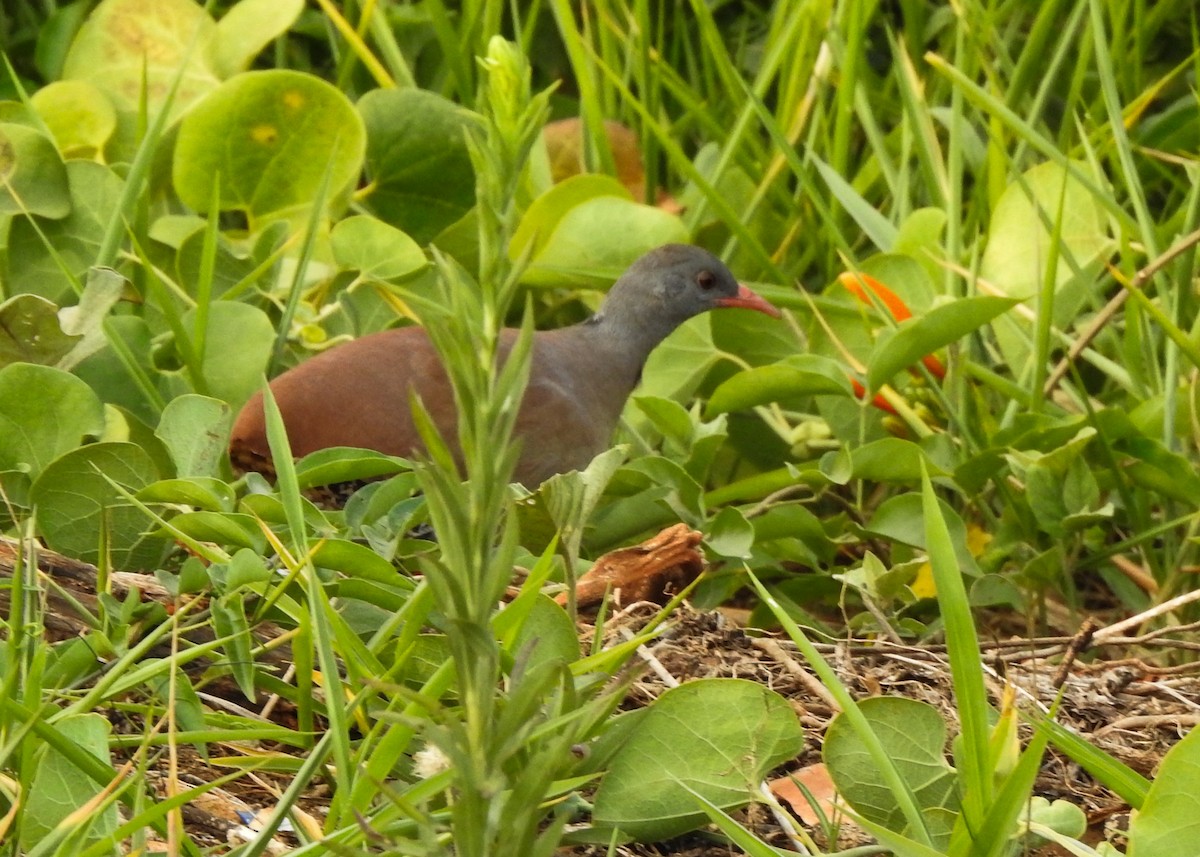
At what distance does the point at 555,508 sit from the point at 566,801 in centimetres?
28

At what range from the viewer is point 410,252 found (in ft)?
8.17

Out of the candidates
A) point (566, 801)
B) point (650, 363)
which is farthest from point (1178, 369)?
point (566, 801)

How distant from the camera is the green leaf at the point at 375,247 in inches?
97.7

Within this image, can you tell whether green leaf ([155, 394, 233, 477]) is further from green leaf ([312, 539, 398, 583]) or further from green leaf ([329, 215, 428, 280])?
green leaf ([329, 215, 428, 280])

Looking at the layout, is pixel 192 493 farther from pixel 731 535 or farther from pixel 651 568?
pixel 731 535

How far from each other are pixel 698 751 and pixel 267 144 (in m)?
1.60

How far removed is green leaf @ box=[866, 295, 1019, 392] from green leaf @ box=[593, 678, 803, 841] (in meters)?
0.94

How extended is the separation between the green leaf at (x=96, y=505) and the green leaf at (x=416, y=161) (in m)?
1.32

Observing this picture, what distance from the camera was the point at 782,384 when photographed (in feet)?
7.40

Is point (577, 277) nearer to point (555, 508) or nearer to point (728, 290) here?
point (728, 290)

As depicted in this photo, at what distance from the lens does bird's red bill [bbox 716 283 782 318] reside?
2.93 meters

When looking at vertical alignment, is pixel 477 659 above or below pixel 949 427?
above

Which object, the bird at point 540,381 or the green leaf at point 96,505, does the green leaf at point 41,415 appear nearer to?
the green leaf at point 96,505

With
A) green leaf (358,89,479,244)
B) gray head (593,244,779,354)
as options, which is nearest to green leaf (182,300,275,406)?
green leaf (358,89,479,244)
